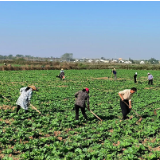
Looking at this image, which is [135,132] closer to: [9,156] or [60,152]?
[60,152]

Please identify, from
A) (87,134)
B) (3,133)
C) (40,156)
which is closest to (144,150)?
(87,134)

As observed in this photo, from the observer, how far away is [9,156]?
5965mm

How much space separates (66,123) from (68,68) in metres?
42.7

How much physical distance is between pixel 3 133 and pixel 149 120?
641cm

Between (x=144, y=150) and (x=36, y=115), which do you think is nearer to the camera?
(x=144, y=150)

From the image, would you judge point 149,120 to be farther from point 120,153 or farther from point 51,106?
point 51,106

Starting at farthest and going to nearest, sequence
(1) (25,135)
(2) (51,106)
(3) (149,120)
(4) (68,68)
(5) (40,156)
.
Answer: (4) (68,68), (2) (51,106), (3) (149,120), (1) (25,135), (5) (40,156)

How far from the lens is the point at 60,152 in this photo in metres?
6.02

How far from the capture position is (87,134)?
767cm

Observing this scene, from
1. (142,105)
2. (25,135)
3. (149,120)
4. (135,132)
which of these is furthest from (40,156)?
(142,105)

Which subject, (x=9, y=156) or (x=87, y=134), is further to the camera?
(x=87, y=134)

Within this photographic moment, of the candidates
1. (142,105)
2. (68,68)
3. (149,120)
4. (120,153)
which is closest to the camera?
(120,153)

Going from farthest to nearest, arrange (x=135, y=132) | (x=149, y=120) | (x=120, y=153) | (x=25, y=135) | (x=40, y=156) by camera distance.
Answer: (x=149, y=120)
(x=135, y=132)
(x=25, y=135)
(x=120, y=153)
(x=40, y=156)

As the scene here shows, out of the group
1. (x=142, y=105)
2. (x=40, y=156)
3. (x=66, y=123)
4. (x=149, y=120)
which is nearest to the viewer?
(x=40, y=156)
